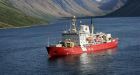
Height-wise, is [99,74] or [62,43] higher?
[62,43]

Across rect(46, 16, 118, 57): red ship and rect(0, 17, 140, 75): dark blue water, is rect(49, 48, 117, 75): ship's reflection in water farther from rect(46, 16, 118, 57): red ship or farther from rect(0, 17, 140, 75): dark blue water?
rect(46, 16, 118, 57): red ship

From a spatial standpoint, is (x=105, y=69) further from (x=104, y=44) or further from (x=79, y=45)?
(x=104, y=44)

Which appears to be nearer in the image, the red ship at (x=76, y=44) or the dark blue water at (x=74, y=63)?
the dark blue water at (x=74, y=63)

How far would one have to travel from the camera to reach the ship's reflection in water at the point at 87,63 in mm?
131875

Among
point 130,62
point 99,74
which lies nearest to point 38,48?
point 130,62

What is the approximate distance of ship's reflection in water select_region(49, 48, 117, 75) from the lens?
13188 centimetres

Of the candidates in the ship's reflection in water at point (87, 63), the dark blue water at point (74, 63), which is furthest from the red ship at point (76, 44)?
the dark blue water at point (74, 63)

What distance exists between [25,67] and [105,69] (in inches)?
991

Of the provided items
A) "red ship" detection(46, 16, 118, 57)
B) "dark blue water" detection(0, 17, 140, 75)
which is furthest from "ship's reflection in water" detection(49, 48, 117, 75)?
"red ship" detection(46, 16, 118, 57)

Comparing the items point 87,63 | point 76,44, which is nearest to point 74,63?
point 87,63

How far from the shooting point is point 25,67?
142m

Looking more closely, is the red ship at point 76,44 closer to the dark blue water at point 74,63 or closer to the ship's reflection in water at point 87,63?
the ship's reflection in water at point 87,63

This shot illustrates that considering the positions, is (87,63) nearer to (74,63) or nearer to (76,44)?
(74,63)

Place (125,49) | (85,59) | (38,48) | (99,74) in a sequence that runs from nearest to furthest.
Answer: (99,74) → (85,59) → (125,49) → (38,48)
